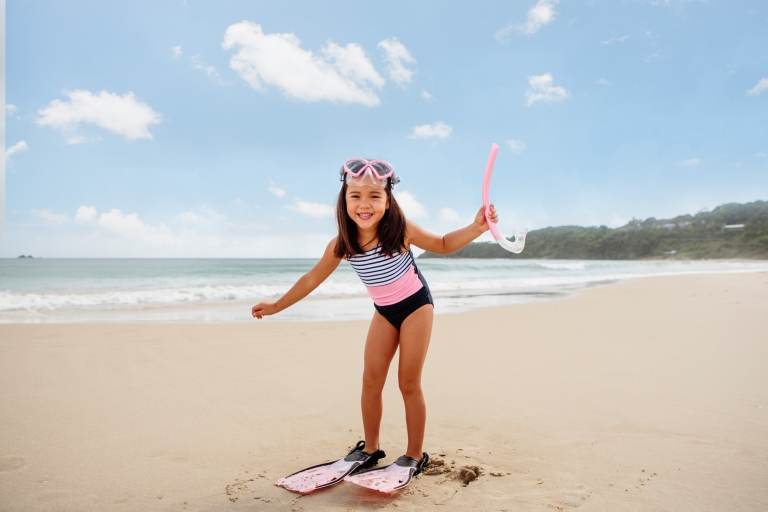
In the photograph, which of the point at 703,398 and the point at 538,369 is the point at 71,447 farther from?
the point at 703,398

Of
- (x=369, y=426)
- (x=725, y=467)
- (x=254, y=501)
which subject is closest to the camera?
(x=254, y=501)

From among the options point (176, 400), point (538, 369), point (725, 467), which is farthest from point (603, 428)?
point (176, 400)

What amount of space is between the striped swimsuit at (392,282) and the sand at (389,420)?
1.02 meters

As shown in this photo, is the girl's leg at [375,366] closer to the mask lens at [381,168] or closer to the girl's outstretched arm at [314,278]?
the girl's outstretched arm at [314,278]

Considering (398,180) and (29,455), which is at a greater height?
(398,180)

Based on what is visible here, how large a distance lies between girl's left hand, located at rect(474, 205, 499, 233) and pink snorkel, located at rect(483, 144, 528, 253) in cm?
3

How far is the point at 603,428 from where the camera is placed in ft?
11.8

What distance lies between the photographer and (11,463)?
3.01m

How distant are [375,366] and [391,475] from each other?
0.64 metres

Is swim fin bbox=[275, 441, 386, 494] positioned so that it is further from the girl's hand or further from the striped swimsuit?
the girl's hand

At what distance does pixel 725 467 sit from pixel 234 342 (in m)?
5.91

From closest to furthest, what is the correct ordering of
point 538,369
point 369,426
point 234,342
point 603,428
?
point 369,426 → point 603,428 → point 538,369 → point 234,342

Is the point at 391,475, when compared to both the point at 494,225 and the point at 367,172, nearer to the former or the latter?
the point at 494,225

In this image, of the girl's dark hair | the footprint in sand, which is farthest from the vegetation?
the footprint in sand
